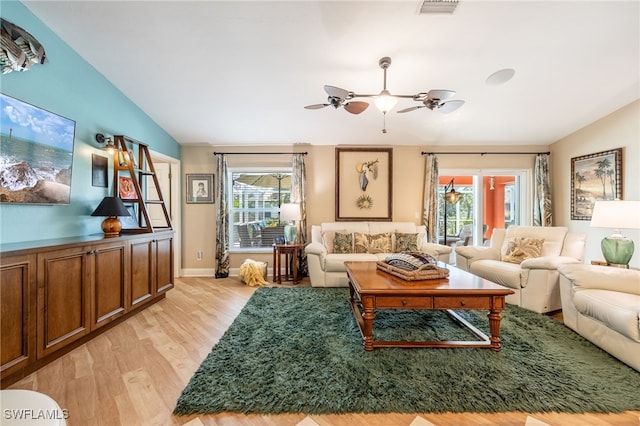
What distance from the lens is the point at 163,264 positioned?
3.38m

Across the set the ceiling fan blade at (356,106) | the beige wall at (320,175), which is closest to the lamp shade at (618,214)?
the beige wall at (320,175)

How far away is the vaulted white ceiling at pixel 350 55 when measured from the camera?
89.8 inches

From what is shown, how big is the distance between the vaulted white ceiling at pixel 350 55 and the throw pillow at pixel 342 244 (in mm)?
1850

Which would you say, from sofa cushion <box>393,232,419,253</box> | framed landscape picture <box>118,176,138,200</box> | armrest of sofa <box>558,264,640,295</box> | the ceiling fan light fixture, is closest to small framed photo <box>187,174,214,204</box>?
framed landscape picture <box>118,176,138,200</box>

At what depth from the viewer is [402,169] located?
15.8ft

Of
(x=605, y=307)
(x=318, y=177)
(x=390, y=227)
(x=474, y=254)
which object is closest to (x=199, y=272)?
(x=318, y=177)

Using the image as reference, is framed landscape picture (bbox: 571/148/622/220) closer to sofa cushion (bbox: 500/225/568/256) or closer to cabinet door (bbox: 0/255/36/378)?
sofa cushion (bbox: 500/225/568/256)

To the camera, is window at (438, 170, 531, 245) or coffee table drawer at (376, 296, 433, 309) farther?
window at (438, 170, 531, 245)

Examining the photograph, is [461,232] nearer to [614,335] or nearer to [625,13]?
[614,335]

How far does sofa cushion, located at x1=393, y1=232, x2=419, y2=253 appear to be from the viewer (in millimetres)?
4145

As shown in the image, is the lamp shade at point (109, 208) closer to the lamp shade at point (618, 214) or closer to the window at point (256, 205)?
the window at point (256, 205)

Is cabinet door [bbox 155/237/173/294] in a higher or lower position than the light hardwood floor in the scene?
higher

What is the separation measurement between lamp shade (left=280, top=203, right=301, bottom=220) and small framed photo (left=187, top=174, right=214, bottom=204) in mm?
1478

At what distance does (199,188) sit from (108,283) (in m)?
2.55
